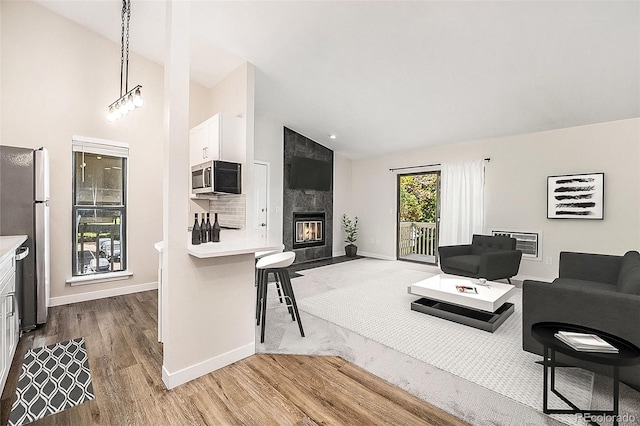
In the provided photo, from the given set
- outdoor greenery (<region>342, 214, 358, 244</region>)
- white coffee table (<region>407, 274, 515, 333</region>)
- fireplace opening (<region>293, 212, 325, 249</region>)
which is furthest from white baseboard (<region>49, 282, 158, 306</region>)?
outdoor greenery (<region>342, 214, 358, 244</region>)

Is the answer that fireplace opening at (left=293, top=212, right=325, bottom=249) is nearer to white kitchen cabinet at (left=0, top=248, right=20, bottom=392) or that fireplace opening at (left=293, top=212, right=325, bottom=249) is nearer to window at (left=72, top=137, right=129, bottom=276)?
window at (left=72, top=137, right=129, bottom=276)

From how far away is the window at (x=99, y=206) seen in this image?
385 cm

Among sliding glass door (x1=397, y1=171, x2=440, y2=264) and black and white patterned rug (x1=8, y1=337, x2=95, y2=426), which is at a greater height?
sliding glass door (x1=397, y1=171, x2=440, y2=264)

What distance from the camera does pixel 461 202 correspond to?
18.1 feet

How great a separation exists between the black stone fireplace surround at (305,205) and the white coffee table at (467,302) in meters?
3.29

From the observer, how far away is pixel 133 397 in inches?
75.2

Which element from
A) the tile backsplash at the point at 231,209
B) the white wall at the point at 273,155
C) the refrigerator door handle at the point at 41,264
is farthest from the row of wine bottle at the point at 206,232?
the white wall at the point at 273,155

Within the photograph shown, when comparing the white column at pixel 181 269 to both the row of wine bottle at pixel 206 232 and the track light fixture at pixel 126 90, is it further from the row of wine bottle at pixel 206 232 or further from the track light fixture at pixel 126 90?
the track light fixture at pixel 126 90

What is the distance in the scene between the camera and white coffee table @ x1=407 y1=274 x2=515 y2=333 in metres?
2.96

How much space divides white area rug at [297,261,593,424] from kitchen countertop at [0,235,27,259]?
2.61 m

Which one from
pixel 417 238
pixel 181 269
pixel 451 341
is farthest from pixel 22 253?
pixel 417 238

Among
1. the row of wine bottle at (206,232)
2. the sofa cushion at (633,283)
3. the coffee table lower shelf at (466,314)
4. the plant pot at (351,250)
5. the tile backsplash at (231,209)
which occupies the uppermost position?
the tile backsplash at (231,209)

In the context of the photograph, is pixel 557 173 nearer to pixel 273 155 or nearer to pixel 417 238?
pixel 417 238

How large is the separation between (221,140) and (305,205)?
10.4 feet
